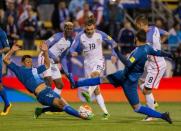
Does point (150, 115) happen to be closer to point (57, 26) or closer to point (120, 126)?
point (120, 126)

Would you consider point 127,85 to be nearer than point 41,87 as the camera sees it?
Yes

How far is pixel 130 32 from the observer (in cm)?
2717

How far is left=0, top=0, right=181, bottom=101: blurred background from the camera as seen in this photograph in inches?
1040

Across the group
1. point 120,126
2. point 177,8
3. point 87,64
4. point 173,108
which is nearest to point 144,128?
point 120,126

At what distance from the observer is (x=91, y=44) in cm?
1859

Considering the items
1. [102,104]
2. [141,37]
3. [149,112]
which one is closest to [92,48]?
[102,104]

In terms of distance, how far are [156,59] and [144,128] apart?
387 cm

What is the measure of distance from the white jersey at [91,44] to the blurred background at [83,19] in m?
6.25

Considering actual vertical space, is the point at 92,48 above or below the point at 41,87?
above

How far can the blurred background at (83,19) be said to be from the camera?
86.7ft

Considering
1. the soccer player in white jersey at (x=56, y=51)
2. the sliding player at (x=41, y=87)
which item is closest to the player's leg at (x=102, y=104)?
the sliding player at (x=41, y=87)

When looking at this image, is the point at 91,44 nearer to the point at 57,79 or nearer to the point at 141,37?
the point at 57,79

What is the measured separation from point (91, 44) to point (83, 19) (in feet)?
31.2

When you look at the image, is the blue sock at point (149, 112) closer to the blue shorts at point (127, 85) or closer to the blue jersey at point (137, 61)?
the blue shorts at point (127, 85)
